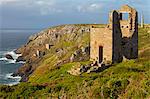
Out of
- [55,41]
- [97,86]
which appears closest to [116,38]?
[97,86]

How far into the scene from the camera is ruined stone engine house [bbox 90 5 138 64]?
3906 cm

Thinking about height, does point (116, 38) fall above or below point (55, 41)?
above

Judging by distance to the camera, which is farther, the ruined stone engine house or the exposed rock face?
the exposed rock face

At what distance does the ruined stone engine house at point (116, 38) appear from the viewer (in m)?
39.1

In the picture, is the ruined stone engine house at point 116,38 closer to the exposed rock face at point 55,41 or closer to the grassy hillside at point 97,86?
the grassy hillside at point 97,86

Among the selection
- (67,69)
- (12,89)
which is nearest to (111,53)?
(67,69)

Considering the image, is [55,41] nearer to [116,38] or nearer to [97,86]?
[116,38]

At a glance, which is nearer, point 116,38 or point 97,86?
point 97,86

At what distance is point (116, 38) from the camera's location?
129 ft

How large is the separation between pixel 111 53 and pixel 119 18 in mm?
3642

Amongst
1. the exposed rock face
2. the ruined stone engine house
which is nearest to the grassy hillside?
the ruined stone engine house

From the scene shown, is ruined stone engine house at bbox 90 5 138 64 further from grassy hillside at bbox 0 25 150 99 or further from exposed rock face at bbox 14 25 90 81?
exposed rock face at bbox 14 25 90 81

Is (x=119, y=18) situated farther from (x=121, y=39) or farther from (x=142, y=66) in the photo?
(x=142, y=66)

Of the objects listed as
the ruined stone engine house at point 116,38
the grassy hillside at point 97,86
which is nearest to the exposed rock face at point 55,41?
the ruined stone engine house at point 116,38
